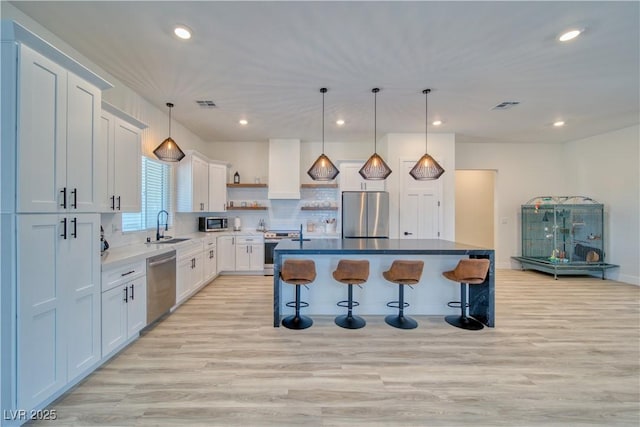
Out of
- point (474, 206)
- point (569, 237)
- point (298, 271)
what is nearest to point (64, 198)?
point (298, 271)

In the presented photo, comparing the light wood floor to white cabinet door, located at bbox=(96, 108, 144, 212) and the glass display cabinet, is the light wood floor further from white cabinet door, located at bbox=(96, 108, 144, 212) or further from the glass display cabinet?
the glass display cabinet

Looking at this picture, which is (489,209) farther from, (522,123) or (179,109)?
(179,109)

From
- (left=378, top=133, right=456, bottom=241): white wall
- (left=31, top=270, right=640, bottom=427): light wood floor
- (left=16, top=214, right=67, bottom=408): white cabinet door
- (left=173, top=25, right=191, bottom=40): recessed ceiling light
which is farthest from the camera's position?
(left=378, top=133, right=456, bottom=241): white wall

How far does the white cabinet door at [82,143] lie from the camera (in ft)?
6.72

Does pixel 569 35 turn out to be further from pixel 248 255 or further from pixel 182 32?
pixel 248 255

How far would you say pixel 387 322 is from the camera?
3.40 metres

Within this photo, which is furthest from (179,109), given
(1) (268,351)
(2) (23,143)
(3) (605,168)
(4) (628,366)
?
(3) (605,168)

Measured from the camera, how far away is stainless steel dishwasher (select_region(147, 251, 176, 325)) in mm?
3125

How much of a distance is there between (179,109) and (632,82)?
240 inches

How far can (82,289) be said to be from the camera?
215cm

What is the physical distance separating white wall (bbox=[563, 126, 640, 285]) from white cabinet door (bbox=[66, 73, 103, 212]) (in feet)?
27.2

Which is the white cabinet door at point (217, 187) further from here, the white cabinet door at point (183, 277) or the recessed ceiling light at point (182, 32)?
the recessed ceiling light at point (182, 32)

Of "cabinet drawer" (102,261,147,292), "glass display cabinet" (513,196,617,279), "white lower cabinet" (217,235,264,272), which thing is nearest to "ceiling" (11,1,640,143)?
"glass display cabinet" (513,196,617,279)

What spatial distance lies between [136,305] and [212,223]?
299 centimetres
